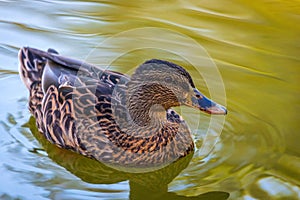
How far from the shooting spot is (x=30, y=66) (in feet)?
17.8

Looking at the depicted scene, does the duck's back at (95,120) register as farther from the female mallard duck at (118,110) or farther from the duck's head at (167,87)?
the duck's head at (167,87)

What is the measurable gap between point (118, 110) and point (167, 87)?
409mm

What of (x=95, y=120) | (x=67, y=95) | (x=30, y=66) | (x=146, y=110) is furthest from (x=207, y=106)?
(x=30, y=66)

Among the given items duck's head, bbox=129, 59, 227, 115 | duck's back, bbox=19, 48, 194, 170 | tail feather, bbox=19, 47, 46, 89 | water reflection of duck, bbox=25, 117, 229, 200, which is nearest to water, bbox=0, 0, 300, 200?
water reflection of duck, bbox=25, 117, 229, 200

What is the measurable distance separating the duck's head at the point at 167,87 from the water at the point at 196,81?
0.39m

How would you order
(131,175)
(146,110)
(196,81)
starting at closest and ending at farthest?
(131,175), (146,110), (196,81)

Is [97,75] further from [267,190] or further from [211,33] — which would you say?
[211,33]

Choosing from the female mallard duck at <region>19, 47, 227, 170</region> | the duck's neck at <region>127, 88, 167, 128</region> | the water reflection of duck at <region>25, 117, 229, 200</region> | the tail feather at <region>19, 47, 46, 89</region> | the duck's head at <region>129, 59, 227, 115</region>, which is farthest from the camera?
the tail feather at <region>19, 47, 46, 89</region>

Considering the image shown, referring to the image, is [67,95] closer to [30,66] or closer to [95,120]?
[95,120]

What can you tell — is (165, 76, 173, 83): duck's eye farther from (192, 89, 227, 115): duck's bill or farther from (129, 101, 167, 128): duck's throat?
(129, 101, 167, 128): duck's throat

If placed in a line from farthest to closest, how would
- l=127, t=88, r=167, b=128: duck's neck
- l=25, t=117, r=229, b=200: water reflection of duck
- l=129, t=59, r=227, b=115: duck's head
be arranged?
l=127, t=88, r=167, b=128: duck's neck < l=129, t=59, r=227, b=115: duck's head < l=25, t=117, r=229, b=200: water reflection of duck

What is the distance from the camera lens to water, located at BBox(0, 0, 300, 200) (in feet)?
14.8

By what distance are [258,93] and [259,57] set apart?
891 millimetres

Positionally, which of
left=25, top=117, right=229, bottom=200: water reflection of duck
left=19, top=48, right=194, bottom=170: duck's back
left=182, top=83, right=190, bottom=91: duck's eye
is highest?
left=182, top=83, right=190, bottom=91: duck's eye
